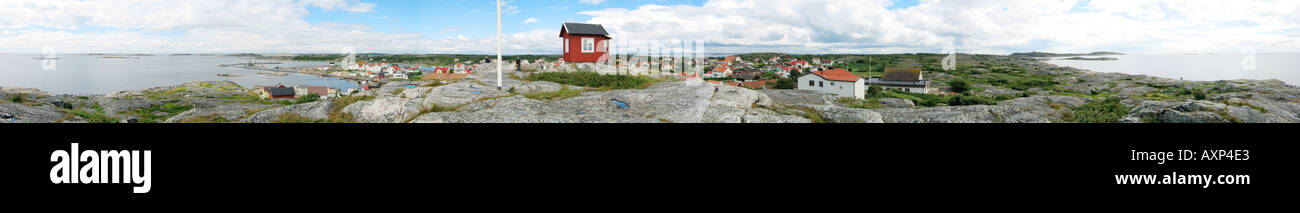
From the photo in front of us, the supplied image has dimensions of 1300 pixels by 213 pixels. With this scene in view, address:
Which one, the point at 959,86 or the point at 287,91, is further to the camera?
the point at 959,86

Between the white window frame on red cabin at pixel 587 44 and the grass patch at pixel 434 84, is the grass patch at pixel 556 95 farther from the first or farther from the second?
the white window frame on red cabin at pixel 587 44

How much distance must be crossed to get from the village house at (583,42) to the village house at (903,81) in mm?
22638

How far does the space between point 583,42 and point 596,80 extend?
6.36m

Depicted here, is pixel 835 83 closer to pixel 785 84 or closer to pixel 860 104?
pixel 785 84

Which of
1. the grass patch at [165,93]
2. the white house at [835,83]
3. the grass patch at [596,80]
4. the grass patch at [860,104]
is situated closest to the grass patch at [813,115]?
the grass patch at [860,104]

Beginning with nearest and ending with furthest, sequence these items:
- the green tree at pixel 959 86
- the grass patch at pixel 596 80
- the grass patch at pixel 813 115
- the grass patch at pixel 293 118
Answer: the grass patch at pixel 813 115, the grass patch at pixel 293 118, the grass patch at pixel 596 80, the green tree at pixel 959 86

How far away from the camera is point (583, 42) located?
850 inches

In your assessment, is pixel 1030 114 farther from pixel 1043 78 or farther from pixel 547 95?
pixel 1043 78

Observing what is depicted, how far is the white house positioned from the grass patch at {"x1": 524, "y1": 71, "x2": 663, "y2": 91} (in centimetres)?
1624

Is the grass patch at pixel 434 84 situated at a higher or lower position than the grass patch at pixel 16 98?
higher

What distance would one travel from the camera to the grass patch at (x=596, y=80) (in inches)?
580

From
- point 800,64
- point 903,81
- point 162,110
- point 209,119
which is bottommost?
point 162,110

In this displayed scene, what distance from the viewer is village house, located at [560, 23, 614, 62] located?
70.4 ft

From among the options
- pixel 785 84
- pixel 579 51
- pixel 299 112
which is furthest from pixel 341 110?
pixel 785 84
